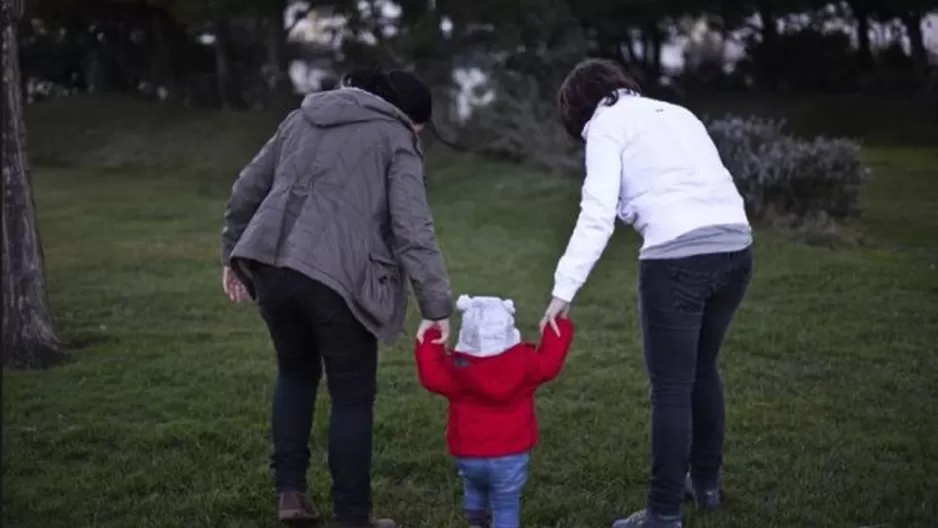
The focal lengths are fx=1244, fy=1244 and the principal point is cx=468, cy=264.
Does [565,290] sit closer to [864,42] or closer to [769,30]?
[769,30]

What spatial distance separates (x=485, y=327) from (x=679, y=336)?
0.67 m

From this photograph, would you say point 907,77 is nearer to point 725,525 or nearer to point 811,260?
point 811,260

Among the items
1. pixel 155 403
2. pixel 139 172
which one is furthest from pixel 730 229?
pixel 139 172

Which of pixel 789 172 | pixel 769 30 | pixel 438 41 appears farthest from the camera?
pixel 769 30

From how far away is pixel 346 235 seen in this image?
3.73 meters

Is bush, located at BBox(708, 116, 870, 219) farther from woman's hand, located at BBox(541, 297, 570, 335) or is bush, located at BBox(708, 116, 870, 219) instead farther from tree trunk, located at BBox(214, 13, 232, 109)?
tree trunk, located at BBox(214, 13, 232, 109)

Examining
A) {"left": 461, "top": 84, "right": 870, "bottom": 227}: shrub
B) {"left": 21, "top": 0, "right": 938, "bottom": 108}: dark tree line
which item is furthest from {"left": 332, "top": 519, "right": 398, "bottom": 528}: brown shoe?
{"left": 21, "top": 0, "right": 938, "bottom": 108}: dark tree line

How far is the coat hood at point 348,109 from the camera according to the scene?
3.77 meters

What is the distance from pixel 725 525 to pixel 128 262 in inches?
318

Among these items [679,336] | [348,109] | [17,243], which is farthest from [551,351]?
[17,243]

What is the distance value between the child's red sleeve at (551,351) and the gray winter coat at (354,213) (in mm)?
317

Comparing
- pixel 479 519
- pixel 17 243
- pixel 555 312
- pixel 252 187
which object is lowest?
pixel 479 519

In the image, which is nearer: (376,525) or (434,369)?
(434,369)

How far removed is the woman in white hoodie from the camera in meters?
3.77
